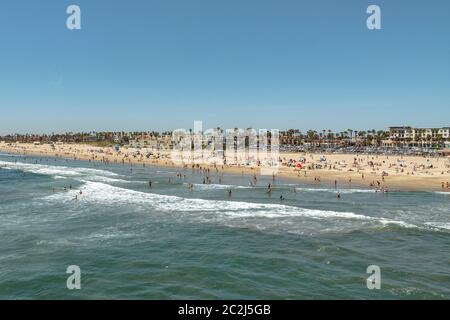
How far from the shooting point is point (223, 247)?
1086 inches

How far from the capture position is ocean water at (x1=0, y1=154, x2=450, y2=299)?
20812mm

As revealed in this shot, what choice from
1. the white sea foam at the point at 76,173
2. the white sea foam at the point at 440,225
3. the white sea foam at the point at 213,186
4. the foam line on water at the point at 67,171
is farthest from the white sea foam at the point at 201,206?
the foam line on water at the point at 67,171

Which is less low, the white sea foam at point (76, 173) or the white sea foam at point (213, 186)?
the white sea foam at point (76, 173)

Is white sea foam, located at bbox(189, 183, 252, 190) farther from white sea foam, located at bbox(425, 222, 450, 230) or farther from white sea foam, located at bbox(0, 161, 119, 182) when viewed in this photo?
white sea foam, located at bbox(425, 222, 450, 230)

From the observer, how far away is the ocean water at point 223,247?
68.3 ft

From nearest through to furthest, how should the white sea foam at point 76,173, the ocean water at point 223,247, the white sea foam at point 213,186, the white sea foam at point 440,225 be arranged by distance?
the ocean water at point 223,247
the white sea foam at point 440,225
the white sea foam at point 213,186
the white sea foam at point 76,173

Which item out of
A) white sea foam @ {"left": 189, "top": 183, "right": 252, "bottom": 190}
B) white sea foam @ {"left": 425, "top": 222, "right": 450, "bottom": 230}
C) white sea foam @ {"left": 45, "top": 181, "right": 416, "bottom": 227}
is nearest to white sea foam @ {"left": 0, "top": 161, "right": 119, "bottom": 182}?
white sea foam @ {"left": 189, "top": 183, "right": 252, "bottom": 190}

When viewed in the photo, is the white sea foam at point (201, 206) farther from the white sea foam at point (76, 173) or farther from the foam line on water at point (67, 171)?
the foam line on water at point (67, 171)

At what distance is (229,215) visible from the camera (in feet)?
124

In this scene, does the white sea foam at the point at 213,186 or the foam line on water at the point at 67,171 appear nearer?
the white sea foam at the point at 213,186

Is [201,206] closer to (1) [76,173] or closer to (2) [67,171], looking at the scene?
(1) [76,173]

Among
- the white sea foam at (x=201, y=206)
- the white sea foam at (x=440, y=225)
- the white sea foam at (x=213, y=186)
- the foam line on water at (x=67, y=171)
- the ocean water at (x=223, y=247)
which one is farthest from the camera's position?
the foam line on water at (x=67, y=171)

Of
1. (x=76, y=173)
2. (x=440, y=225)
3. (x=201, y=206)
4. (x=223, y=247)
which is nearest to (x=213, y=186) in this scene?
(x=201, y=206)
